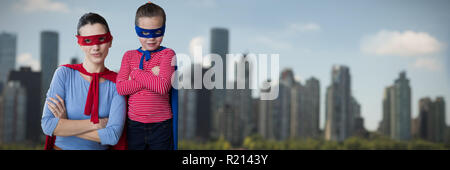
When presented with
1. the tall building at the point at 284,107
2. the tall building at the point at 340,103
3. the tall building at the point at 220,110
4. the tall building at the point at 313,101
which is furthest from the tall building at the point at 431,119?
the tall building at the point at 220,110

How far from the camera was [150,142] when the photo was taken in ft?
9.77

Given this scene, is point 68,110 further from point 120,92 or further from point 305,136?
point 305,136

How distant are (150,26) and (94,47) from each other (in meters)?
0.46

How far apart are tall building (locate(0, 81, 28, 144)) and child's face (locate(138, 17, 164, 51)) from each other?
8640 mm

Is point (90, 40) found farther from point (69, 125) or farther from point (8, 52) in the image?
point (8, 52)

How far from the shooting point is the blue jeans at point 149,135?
295 cm

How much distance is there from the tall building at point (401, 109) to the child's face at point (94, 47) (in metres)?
11.9

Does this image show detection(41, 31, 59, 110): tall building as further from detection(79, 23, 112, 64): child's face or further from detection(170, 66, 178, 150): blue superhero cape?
detection(170, 66, 178, 150): blue superhero cape

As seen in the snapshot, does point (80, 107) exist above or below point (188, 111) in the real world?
above

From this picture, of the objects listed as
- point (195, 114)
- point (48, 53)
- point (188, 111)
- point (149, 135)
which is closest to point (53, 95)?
point (149, 135)

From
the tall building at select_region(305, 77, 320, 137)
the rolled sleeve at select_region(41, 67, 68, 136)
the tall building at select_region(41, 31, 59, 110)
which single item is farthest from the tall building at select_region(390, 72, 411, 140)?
the rolled sleeve at select_region(41, 67, 68, 136)

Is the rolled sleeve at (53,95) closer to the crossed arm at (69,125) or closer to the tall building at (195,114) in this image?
the crossed arm at (69,125)

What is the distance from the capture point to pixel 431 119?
13383 millimetres
